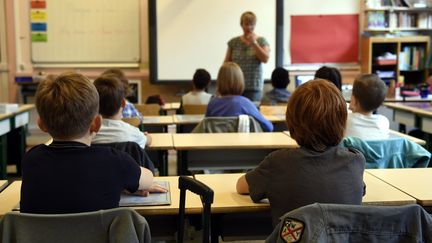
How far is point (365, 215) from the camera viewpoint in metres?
1.28

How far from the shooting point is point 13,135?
16.8 feet

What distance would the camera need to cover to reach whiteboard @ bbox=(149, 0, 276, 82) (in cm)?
697

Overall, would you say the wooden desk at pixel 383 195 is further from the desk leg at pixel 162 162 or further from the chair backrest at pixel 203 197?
the desk leg at pixel 162 162

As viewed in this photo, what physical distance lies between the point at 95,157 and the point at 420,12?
6685 millimetres

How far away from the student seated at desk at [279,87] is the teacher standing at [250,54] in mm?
822

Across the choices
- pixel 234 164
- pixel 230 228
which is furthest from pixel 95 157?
pixel 234 164

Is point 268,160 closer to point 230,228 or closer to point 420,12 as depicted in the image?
point 230,228

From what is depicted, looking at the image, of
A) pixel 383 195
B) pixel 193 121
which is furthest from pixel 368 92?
pixel 193 121

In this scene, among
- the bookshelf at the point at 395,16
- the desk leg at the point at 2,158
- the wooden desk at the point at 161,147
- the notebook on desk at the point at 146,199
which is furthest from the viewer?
the bookshelf at the point at 395,16

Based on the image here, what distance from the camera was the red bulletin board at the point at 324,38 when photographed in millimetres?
7324

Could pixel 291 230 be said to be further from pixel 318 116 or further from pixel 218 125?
pixel 218 125

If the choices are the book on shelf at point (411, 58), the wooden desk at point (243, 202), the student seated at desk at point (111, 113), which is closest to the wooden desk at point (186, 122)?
the student seated at desk at point (111, 113)

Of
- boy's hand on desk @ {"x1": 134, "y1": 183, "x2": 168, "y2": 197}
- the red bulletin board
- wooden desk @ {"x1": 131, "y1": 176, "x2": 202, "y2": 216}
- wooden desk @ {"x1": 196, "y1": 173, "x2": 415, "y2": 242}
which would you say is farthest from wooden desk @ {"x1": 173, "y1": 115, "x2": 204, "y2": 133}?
the red bulletin board

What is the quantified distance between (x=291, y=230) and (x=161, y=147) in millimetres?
1712
